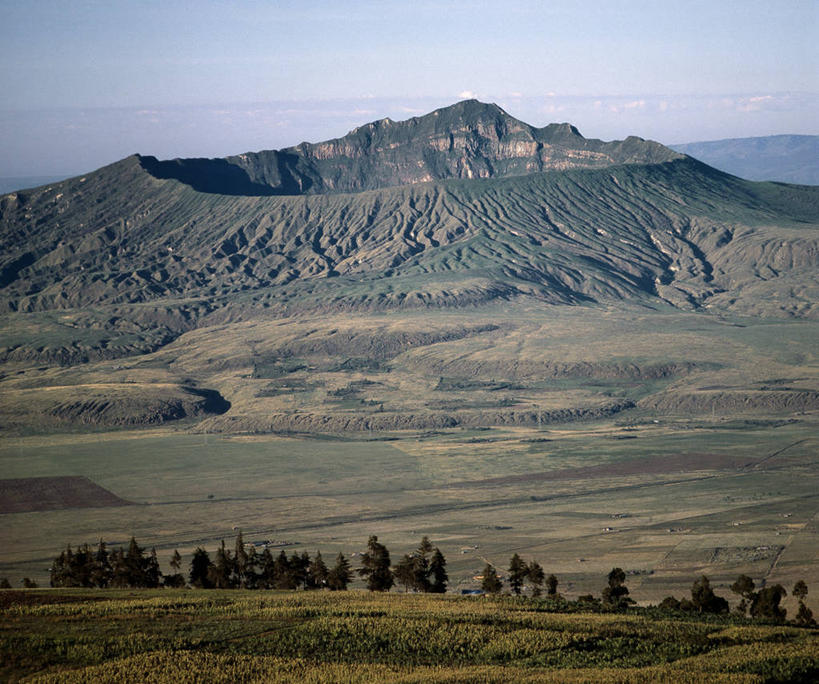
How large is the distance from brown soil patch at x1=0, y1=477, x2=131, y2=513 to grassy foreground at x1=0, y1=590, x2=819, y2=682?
101 m

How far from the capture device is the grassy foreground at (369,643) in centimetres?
5400

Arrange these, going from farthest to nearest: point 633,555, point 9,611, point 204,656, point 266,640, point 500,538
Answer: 1. point 500,538
2. point 633,555
3. point 9,611
4. point 266,640
5. point 204,656

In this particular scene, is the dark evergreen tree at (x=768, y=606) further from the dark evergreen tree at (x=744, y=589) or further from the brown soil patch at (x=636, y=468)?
the brown soil patch at (x=636, y=468)

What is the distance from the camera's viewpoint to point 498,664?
188 ft

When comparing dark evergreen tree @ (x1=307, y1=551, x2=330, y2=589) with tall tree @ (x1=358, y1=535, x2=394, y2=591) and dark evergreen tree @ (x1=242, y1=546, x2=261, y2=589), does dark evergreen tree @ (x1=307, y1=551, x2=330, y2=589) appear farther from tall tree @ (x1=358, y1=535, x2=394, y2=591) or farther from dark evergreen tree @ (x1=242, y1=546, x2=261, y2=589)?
dark evergreen tree @ (x1=242, y1=546, x2=261, y2=589)

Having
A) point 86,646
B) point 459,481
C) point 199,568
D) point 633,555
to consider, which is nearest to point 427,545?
point 199,568

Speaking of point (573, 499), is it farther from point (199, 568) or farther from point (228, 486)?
point (199, 568)

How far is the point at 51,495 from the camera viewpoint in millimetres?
176750

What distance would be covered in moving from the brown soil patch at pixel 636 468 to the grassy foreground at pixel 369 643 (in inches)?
4125

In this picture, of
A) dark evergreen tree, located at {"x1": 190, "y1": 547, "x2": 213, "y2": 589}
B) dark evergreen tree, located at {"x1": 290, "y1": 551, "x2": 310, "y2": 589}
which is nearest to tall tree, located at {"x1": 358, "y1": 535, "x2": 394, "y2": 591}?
dark evergreen tree, located at {"x1": 290, "y1": 551, "x2": 310, "y2": 589}

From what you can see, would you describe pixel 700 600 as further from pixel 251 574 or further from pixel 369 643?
pixel 251 574

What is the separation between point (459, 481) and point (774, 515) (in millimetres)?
53881

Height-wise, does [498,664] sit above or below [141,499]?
above

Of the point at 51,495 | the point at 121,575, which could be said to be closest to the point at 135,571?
the point at 121,575
